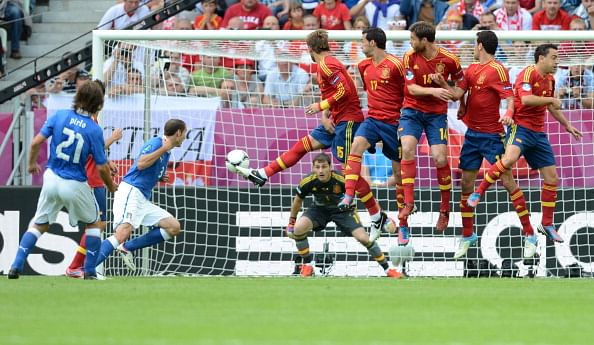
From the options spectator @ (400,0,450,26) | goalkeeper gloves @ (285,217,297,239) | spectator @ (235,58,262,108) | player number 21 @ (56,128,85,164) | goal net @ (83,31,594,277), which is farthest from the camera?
spectator @ (400,0,450,26)

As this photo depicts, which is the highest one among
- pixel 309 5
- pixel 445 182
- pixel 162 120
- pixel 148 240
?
pixel 309 5

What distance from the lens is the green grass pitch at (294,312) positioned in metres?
9.00

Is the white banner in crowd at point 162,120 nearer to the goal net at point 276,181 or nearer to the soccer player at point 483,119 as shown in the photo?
the goal net at point 276,181

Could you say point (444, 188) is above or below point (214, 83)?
below

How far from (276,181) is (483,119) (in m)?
4.18

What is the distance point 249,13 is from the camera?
21.7 meters

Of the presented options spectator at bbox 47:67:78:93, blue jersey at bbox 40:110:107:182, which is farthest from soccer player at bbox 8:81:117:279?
spectator at bbox 47:67:78:93

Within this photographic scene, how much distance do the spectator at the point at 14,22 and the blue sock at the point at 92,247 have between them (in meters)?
9.36

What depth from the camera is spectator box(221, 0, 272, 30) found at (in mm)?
21594

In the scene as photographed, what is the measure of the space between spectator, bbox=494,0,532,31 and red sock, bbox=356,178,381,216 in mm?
5719

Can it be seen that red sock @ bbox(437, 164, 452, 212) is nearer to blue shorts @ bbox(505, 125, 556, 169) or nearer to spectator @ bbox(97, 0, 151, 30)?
blue shorts @ bbox(505, 125, 556, 169)

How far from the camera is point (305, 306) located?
11.2 metres

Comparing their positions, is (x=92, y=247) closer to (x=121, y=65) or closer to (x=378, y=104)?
(x=378, y=104)

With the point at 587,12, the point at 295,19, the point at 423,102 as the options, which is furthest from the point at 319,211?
the point at 587,12
